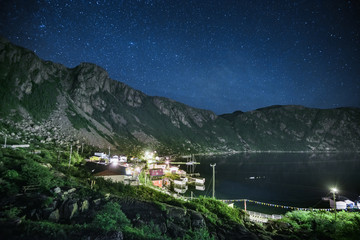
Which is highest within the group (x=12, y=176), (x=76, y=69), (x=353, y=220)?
(x=76, y=69)

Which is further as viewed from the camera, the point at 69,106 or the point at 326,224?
the point at 69,106

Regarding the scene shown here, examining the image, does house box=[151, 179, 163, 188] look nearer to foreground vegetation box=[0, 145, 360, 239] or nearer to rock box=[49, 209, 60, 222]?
foreground vegetation box=[0, 145, 360, 239]

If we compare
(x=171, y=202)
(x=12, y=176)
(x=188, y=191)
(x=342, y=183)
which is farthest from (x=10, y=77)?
(x=342, y=183)

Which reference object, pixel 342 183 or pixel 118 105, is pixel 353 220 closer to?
pixel 342 183

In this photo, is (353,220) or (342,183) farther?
(342,183)

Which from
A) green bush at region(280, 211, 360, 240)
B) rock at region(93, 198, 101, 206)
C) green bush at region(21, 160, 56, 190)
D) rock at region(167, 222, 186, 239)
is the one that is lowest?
→ green bush at region(280, 211, 360, 240)

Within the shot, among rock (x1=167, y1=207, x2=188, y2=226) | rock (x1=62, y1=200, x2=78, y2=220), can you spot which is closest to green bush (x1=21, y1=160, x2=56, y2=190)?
rock (x1=62, y1=200, x2=78, y2=220)

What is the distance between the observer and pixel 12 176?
44.2ft

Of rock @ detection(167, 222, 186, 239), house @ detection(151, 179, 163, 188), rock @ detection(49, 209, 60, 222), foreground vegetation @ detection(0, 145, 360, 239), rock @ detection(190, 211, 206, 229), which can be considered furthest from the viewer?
house @ detection(151, 179, 163, 188)

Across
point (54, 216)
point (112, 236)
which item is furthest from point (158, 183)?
point (112, 236)

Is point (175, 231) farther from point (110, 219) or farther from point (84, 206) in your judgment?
point (84, 206)

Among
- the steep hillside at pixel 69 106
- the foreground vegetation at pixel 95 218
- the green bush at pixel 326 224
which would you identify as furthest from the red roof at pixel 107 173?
the steep hillside at pixel 69 106

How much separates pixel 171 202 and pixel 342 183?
71.5m

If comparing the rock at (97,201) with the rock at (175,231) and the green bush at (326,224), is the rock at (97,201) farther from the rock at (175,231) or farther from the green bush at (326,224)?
the green bush at (326,224)
